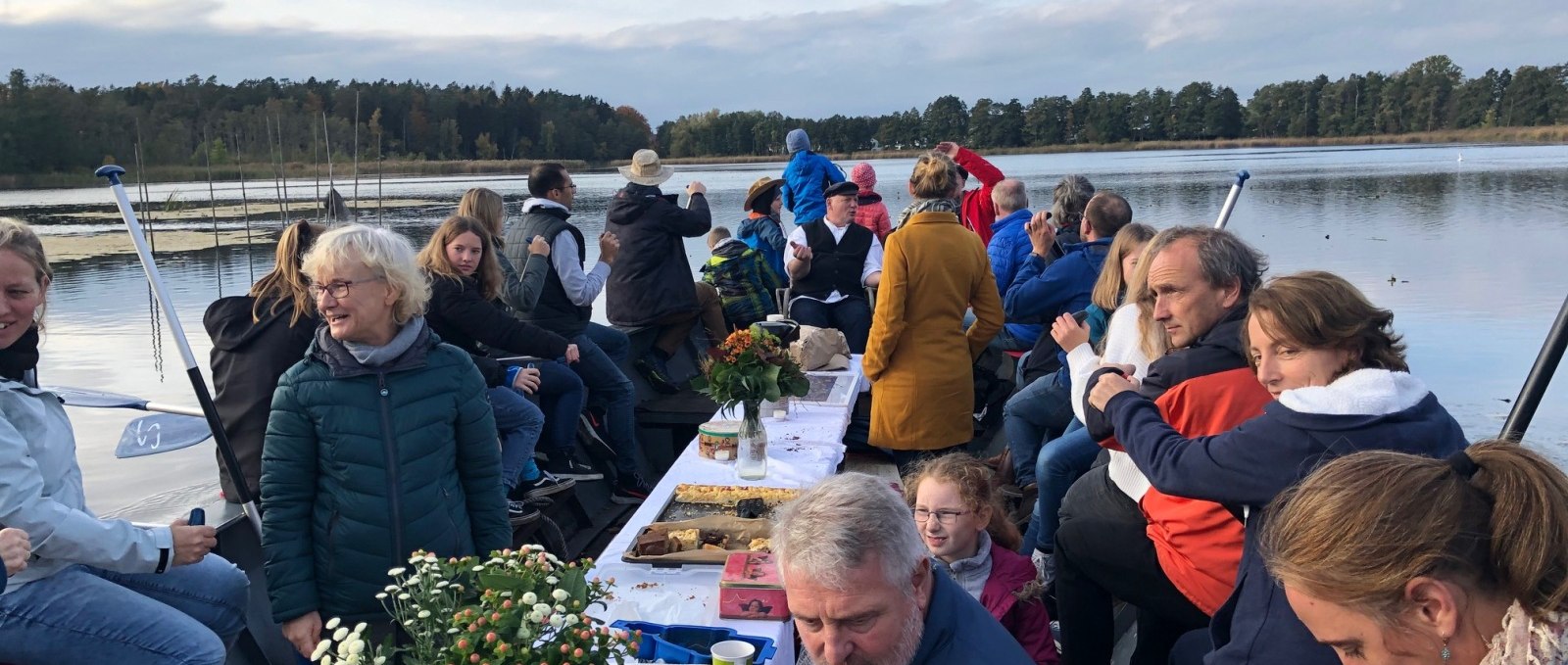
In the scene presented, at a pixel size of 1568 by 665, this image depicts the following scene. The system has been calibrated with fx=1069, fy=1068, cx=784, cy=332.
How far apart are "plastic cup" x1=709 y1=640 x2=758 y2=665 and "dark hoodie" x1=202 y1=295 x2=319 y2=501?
166 cm

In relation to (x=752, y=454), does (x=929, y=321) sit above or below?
above

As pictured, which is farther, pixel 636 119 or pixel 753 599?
pixel 636 119

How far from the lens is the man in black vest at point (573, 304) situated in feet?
16.8

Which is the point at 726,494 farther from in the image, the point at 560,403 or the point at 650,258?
the point at 650,258

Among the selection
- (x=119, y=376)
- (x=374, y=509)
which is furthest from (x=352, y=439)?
(x=119, y=376)

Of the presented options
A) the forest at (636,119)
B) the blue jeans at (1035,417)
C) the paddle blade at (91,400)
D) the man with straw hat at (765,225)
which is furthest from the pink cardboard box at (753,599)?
the forest at (636,119)

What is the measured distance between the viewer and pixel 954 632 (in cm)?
178

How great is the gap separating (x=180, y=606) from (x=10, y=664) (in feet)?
1.24

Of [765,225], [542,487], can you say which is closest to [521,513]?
[542,487]

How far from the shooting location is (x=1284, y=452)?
1894mm

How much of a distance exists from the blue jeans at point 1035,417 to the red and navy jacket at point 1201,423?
1.82m

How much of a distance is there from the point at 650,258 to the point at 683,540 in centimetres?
337

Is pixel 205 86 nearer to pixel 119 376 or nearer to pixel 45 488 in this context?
pixel 119 376

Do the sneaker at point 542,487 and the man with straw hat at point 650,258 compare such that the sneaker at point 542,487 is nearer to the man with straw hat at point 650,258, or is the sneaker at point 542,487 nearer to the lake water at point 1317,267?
the man with straw hat at point 650,258
